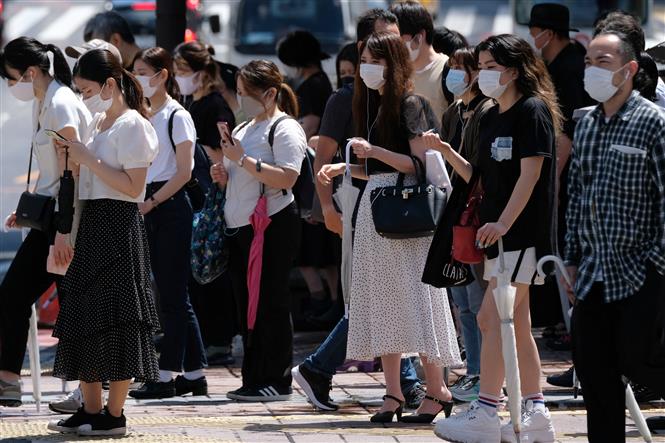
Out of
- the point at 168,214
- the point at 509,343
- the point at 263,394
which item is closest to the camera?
the point at 509,343

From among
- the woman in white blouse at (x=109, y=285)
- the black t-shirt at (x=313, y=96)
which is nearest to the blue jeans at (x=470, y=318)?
the woman in white blouse at (x=109, y=285)

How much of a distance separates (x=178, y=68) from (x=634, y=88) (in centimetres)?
429

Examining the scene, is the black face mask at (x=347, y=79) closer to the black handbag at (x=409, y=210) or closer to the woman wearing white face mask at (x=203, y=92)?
the woman wearing white face mask at (x=203, y=92)

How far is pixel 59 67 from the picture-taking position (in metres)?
7.80

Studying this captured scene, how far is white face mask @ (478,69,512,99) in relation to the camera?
249 inches

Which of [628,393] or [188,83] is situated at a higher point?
[188,83]

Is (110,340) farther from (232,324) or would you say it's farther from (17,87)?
(232,324)

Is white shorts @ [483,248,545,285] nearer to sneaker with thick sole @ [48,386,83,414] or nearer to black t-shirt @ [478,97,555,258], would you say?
black t-shirt @ [478,97,555,258]

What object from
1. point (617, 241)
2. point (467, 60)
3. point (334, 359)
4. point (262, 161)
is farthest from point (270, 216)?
point (617, 241)

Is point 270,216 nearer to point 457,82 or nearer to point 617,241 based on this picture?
point 457,82

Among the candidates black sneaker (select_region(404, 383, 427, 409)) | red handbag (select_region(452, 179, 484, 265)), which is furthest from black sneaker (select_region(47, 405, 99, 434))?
red handbag (select_region(452, 179, 484, 265))

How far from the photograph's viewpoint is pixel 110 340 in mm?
6641

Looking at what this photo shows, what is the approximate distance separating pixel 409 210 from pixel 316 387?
123 centimetres

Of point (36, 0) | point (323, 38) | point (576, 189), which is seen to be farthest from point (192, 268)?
point (36, 0)
